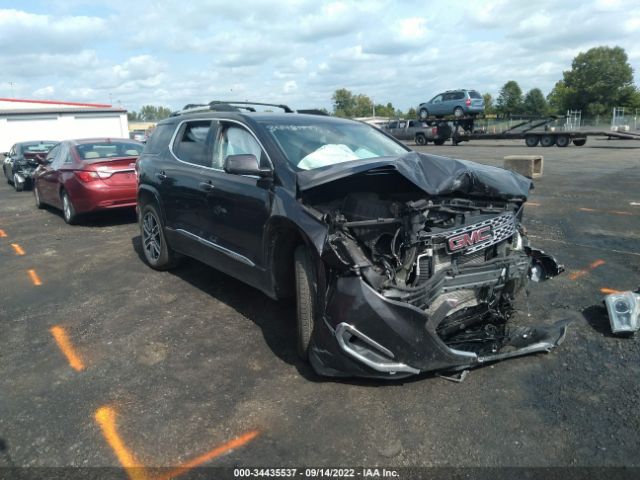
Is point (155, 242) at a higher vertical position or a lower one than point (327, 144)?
lower

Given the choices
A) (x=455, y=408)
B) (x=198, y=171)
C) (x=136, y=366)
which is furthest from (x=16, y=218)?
(x=455, y=408)

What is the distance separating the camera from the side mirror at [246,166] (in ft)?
12.7

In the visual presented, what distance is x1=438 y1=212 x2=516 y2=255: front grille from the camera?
3400 millimetres

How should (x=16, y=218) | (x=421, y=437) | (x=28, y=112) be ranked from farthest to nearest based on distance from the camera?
(x=28, y=112), (x=16, y=218), (x=421, y=437)

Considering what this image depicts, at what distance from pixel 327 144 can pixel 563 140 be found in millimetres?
26945

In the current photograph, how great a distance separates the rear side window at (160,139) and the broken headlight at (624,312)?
15.6 feet

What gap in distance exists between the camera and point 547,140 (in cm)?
2833

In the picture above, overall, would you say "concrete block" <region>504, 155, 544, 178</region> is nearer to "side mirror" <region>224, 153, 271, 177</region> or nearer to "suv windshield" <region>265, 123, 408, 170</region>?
"suv windshield" <region>265, 123, 408, 170</region>

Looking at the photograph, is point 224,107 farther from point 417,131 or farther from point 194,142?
point 417,131

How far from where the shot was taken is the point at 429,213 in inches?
138

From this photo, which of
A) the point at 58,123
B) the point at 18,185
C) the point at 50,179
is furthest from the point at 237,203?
the point at 58,123

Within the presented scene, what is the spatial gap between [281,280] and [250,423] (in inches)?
48.6

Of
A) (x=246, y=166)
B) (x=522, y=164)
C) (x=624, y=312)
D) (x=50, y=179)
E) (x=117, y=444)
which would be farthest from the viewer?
(x=522, y=164)

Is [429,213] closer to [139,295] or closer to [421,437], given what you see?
[421,437]
